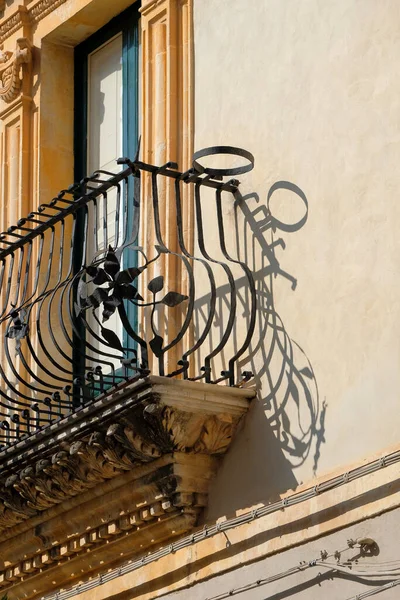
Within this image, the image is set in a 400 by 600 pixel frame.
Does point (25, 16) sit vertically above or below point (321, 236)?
above

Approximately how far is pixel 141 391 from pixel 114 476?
666 millimetres

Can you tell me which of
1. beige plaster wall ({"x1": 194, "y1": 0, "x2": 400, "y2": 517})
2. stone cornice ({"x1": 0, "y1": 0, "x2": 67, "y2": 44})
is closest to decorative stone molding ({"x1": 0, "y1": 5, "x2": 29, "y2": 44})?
stone cornice ({"x1": 0, "y1": 0, "x2": 67, "y2": 44})

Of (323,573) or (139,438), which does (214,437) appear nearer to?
(139,438)

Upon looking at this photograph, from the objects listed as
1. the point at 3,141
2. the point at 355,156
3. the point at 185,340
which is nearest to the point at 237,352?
the point at 185,340

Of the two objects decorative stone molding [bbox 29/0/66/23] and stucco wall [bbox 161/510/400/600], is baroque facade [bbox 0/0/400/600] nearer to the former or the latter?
stucco wall [bbox 161/510/400/600]

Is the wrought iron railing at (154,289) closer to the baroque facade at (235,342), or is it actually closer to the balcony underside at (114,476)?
the baroque facade at (235,342)

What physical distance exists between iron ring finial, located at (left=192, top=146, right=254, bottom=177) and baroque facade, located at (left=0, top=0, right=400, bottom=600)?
0.5 inches

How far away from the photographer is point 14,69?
10.7 m

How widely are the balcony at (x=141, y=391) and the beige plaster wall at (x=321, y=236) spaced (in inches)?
5.5

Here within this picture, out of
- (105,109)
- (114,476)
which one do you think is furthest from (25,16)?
(114,476)

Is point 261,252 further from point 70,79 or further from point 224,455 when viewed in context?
point 70,79

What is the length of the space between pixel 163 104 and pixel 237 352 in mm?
1519

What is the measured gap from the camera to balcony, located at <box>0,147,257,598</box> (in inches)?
324

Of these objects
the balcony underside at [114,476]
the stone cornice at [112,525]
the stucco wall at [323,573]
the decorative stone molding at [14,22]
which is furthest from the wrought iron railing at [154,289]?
the decorative stone molding at [14,22]
